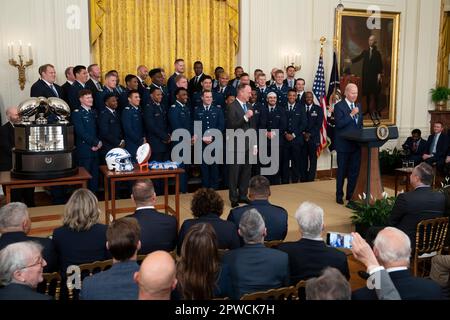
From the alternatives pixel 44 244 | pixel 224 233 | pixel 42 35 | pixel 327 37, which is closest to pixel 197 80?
pixel 42 35

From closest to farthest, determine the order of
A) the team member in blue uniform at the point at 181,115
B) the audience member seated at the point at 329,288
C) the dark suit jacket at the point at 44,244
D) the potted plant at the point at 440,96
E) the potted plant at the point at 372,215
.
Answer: the audience member seated at the point at 329,288
the dark suit jacket at the point at 44,244
the potted plant at the point at 372,215
the team member in blue uniform at the point at 181,115
the potted plant at the point at 440,96

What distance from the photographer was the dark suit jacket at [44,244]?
3.31 meters

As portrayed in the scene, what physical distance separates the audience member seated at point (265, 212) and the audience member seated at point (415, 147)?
6386mm

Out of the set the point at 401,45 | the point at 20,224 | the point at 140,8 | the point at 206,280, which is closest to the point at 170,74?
the point at 140,8

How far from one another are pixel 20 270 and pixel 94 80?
5.79 metres

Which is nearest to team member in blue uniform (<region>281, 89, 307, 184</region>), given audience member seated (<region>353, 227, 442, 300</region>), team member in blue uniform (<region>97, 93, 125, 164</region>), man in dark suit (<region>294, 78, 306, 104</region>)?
man in dark suit (<region>294, 78, 306, 104</region>)

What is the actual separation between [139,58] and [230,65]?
1793 millimetres

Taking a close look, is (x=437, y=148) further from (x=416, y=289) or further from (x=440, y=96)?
(x=416, y=289)

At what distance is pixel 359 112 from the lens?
7.01 metres

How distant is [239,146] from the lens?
6805 mm

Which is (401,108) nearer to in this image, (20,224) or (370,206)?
(370,206)

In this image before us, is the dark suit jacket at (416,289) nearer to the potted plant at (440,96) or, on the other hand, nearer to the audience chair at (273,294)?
the audience chair at (273,294)

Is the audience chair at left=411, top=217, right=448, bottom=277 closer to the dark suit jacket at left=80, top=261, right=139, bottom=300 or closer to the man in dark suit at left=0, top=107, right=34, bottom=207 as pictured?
the dark suit jacket at left=80, top=261, right=139, bottom=300

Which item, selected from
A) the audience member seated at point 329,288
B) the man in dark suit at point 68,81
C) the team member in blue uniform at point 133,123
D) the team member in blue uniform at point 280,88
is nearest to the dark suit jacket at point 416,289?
the audience member seated at point 329,288
